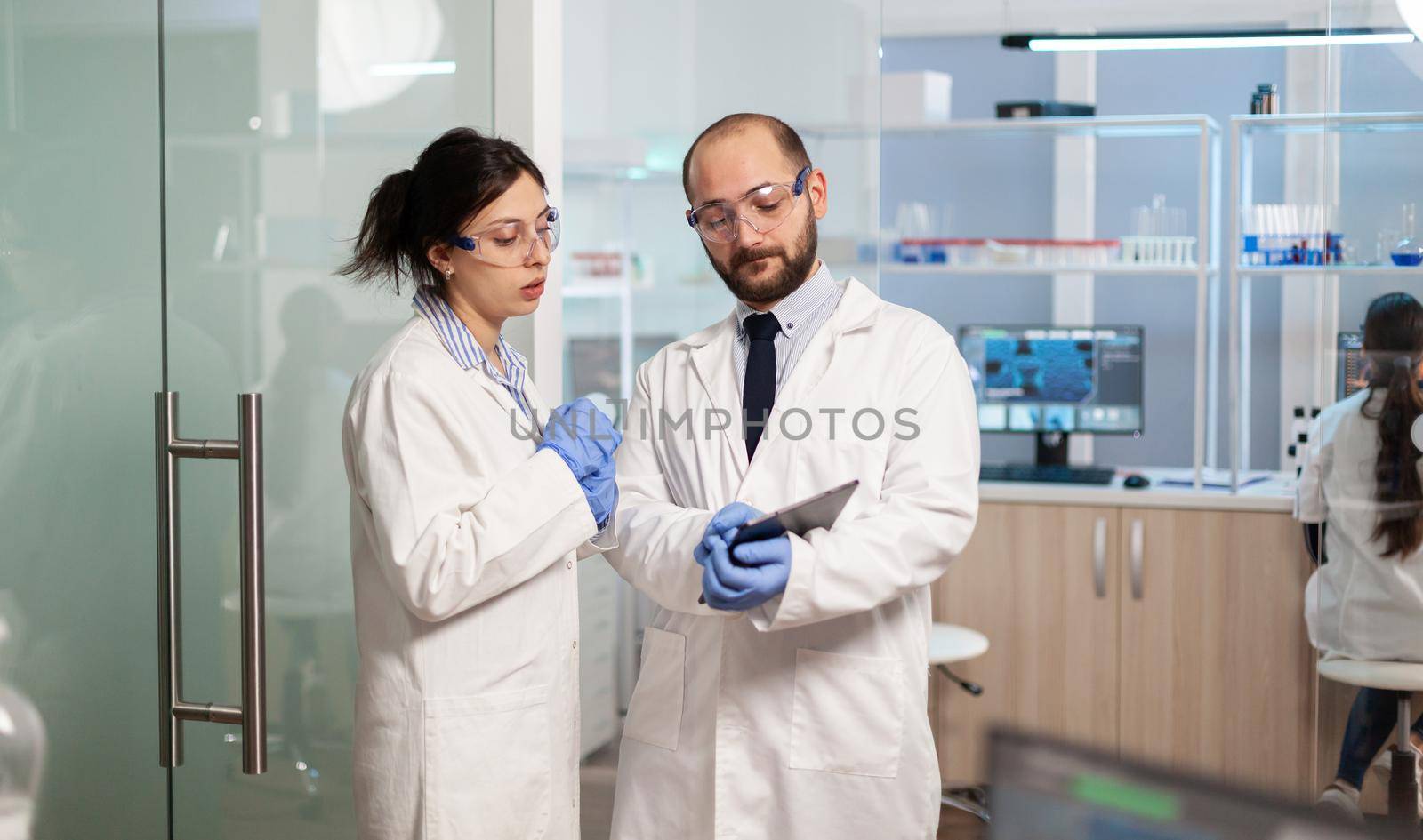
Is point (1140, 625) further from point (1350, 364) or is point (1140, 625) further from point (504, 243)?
point (504, 243)

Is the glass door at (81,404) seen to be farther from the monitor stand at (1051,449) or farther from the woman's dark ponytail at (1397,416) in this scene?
the monitor stand at (1051,449)

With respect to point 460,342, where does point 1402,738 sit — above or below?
below

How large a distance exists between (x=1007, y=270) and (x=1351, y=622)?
1.87 meters

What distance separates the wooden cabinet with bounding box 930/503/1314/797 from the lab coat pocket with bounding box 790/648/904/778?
2.02m

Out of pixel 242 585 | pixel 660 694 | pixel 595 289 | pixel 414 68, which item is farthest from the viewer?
pixel 595 289

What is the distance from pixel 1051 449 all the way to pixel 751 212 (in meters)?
2.57

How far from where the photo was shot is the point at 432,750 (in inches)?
57.2

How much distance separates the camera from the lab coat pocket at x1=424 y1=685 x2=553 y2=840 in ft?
4.78

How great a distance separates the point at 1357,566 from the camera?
84.4 inches

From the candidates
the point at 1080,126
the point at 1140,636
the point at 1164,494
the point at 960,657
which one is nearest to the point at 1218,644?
the point at 1140,636

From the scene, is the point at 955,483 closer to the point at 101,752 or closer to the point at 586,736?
the point at 101,752

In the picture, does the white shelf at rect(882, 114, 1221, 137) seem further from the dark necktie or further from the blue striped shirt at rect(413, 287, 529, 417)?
the blue striped shirt at rect(413, 287, 529, 417)

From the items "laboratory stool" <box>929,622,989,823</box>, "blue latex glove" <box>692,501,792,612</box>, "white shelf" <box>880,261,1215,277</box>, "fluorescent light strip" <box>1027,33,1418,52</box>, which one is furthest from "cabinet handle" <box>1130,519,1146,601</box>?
"blue latex glove" <box>692,501,792,612</box>

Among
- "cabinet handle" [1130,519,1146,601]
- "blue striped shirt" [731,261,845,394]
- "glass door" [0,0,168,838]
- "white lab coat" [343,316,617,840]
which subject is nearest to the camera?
"glass door" [0,0,168,838]
